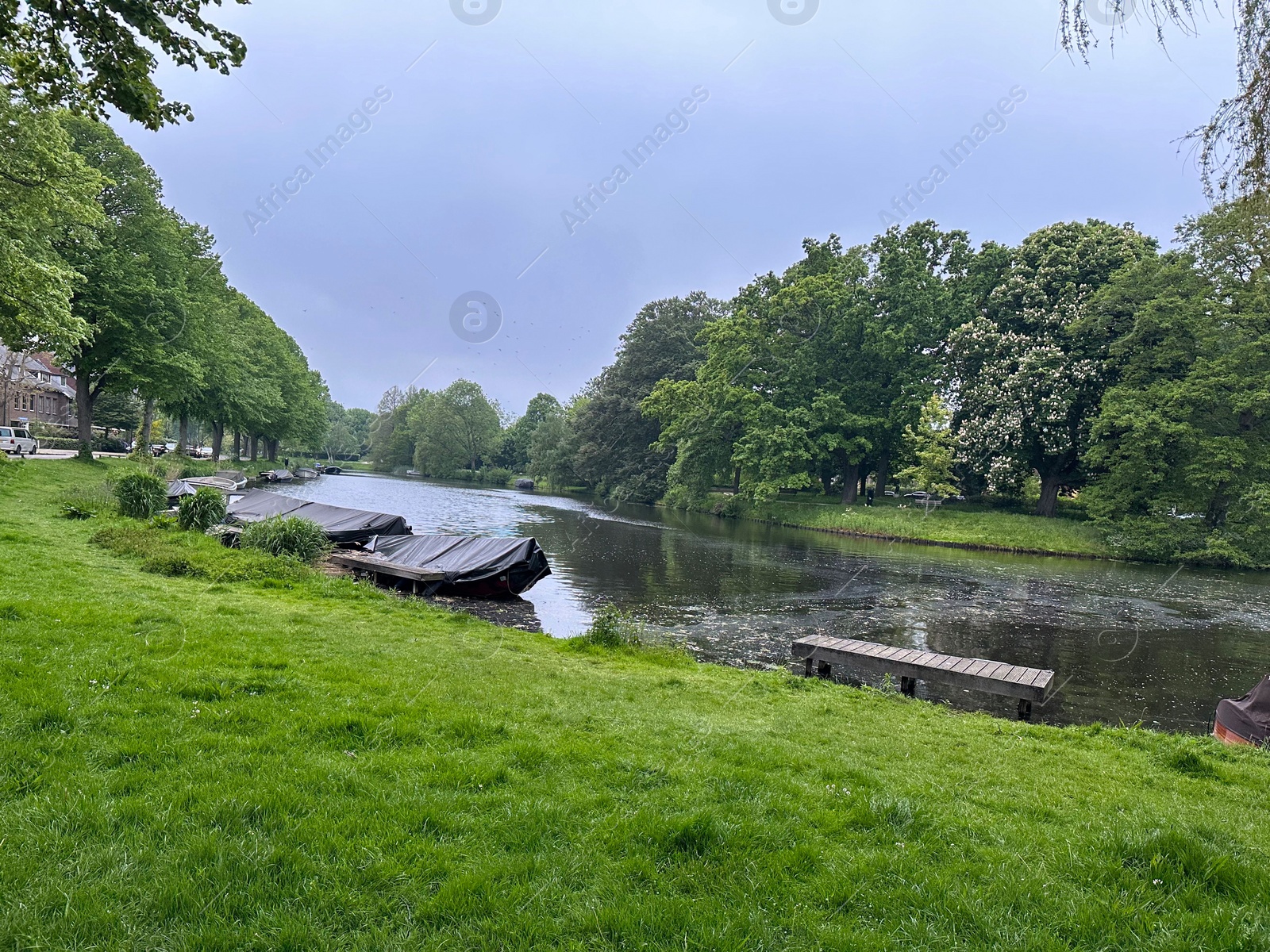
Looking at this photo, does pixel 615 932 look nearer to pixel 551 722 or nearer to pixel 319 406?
pixel 551 722

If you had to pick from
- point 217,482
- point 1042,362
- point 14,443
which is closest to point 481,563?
point 217,482

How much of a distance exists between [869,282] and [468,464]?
221 ft

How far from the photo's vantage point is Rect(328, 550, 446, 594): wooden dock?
1548cm

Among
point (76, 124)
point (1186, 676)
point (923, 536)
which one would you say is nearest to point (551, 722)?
point (1186, 676)

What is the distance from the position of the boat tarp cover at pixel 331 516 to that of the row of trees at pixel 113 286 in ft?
23.3

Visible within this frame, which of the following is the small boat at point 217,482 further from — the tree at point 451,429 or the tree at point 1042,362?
the tree at point 451,429

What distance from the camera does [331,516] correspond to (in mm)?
20641

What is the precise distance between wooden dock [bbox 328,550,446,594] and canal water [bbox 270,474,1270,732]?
253cm

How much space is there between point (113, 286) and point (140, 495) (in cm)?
1751

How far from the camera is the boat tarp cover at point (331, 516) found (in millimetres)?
19547

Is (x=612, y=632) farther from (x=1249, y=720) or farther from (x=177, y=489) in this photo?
(x=177, y=489)

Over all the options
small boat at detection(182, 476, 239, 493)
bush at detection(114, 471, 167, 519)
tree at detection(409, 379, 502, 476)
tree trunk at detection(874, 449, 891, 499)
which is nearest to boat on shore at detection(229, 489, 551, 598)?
bush at detection(114, 471, 167, 519)

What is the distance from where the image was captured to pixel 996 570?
86.2 feet

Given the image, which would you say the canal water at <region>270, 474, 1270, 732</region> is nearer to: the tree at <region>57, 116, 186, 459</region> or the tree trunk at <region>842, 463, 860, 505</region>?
the tree trunk at <region>842, 463, 860, 505</region>
